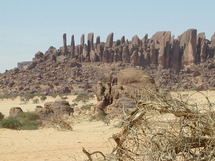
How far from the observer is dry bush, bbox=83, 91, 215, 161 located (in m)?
4.14

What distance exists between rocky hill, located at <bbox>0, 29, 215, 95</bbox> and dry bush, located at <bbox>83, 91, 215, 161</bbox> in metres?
57.7

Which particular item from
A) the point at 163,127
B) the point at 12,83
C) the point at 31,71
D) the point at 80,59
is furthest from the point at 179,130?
the point at 80,59

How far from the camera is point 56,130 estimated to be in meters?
17.2

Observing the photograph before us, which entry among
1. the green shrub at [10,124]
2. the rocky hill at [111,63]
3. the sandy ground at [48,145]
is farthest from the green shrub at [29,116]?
the rocky hill at [111,63]

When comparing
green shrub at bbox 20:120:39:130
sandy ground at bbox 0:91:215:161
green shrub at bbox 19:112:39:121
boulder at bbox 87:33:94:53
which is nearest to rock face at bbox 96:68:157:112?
green shrub at bbox 19:112:39:121

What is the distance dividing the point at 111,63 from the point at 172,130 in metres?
74.0

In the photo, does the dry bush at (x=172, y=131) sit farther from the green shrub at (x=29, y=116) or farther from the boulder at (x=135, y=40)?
the boulder at (x=135, y=40)

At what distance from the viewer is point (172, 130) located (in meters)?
4.59

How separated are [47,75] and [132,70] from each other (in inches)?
1926

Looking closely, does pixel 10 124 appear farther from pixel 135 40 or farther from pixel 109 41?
pixel 109 41

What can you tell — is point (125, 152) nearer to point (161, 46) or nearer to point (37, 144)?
point (37, 144)

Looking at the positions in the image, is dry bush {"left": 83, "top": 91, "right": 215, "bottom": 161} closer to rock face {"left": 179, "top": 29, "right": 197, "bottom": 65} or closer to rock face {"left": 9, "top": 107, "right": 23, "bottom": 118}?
rock face {"left": 9, "top": 107, "right": 23, "bottom": 118}

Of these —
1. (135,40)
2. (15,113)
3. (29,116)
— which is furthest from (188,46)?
(29,116)

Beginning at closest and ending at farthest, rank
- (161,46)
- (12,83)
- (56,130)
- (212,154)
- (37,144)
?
(212,154) < (37,144) < (56,130) < (12,83) < (161,46)
